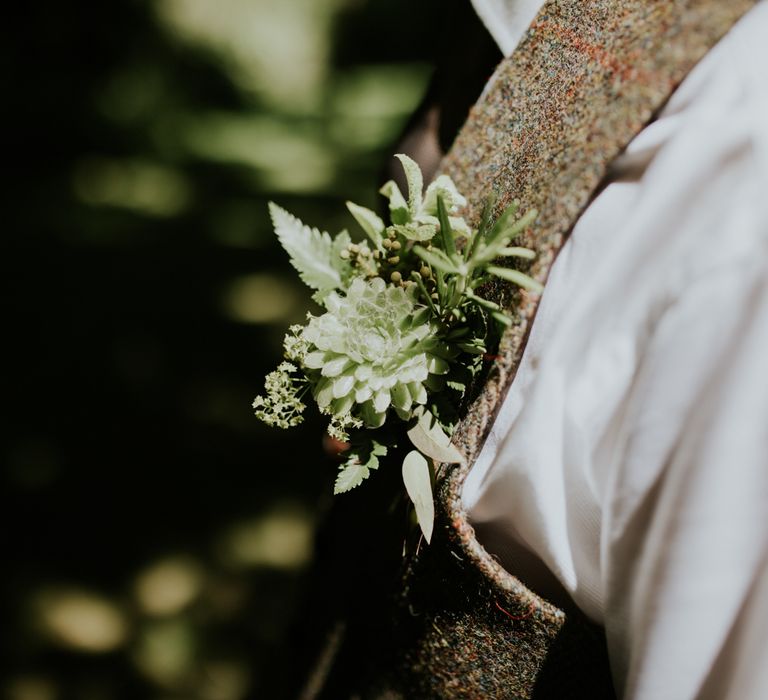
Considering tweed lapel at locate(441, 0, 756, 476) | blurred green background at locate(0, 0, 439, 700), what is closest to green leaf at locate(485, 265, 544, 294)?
tweed lapel at locate(441, 0, 756, 476)

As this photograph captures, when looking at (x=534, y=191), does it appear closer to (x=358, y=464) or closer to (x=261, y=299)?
(x=358, y=464)

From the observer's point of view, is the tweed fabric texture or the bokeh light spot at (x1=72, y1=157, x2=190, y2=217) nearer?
the tweed fabric texture

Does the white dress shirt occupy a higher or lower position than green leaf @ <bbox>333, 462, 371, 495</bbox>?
higher

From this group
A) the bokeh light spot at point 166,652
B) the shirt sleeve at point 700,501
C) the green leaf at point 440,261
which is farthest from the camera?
the bokeh light spot at point 166,652

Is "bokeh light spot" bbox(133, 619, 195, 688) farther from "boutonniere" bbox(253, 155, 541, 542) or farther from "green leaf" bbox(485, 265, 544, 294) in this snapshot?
"green leaf" bbox(485, 265, 544, 294)

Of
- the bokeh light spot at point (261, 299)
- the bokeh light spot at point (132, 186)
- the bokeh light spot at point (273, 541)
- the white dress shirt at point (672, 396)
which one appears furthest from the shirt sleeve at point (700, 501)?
the bokeh light spot at point (132, 186)

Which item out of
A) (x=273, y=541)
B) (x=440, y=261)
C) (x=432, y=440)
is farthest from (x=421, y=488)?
(x=273, y=541)

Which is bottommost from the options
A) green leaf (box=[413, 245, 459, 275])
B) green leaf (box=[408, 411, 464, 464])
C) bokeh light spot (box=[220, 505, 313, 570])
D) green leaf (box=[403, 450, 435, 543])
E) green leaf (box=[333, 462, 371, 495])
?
bokeh light spot (box=[220, 505, 313, 570])

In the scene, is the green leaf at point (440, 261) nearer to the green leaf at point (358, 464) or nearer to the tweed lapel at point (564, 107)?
the tweed lapel at point (564, 107)
